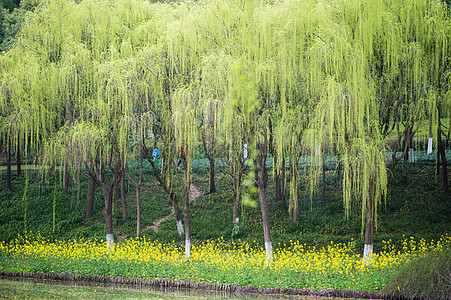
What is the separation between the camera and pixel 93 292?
11.7m

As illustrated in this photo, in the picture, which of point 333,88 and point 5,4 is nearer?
point 333,88

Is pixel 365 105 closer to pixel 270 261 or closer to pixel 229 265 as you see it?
pixel 270 261

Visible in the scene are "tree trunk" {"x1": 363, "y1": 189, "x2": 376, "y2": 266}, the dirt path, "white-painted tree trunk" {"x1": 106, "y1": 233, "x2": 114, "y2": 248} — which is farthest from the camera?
the dirt path

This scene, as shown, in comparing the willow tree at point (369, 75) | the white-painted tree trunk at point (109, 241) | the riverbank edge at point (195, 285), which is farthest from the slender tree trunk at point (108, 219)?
the willow tree at point (369, 75)

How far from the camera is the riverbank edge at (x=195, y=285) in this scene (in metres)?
10.8

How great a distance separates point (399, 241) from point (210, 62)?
9673 millimetres

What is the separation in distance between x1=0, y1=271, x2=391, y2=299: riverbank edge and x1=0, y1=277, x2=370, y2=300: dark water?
0.25 metres

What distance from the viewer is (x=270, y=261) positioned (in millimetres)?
12898

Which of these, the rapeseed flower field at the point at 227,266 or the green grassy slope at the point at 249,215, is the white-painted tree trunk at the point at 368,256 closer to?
the rapeseed flower field at the point at 227,266

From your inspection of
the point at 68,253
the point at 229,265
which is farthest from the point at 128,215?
the point at 229,265

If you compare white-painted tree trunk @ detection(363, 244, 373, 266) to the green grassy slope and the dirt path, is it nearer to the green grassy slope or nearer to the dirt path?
the green grassy slope

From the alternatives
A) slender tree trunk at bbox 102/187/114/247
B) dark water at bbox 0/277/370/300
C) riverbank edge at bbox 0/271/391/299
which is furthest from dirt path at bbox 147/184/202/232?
dark water at bbox 0/277/370/300

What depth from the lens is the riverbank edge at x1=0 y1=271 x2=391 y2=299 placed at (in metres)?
10.8

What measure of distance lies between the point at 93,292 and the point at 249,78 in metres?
7.25
